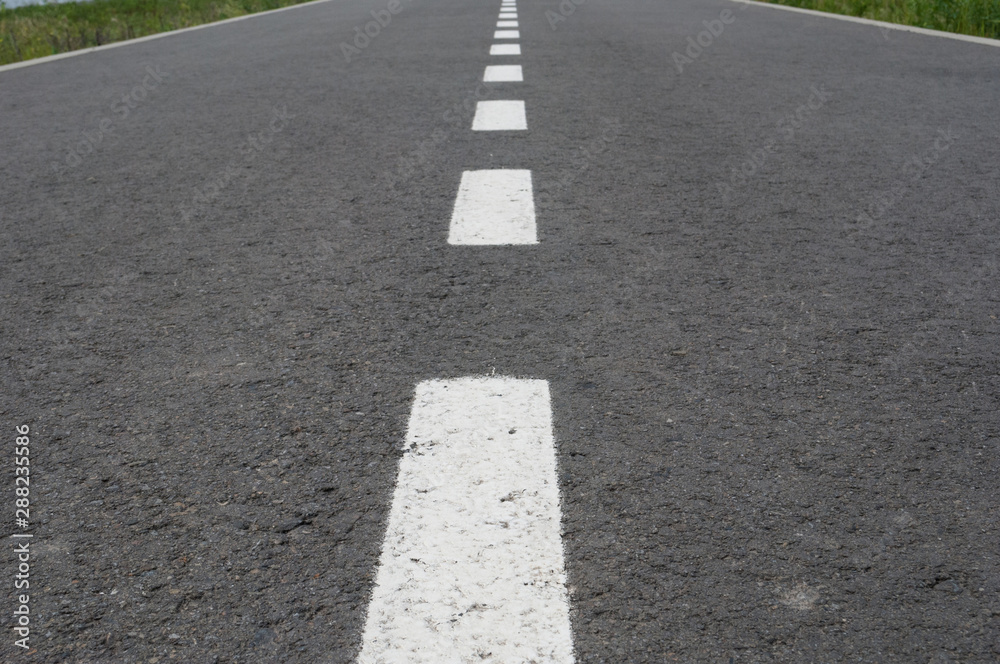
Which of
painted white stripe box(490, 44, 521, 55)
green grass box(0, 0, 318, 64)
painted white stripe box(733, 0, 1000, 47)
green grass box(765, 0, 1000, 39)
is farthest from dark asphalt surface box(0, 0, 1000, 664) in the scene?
green grass box(0, 0, 318, 64)

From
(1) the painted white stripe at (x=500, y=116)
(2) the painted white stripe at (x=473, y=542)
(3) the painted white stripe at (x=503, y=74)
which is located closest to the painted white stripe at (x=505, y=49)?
(3) the painted white stripe at (x=503, y=74)

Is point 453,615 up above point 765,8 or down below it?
above

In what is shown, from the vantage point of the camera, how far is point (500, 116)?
5723 millimetres

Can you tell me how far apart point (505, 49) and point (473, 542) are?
8.09 meters

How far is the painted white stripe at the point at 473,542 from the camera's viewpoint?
1502 millimetres

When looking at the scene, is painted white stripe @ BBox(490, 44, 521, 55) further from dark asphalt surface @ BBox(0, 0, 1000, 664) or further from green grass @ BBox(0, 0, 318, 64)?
green grass @ BBox(0, 0, 318, 64)

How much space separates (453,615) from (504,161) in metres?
3.32

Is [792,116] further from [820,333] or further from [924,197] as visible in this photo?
[820,333]

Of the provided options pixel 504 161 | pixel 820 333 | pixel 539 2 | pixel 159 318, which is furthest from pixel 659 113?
pixel 539 2

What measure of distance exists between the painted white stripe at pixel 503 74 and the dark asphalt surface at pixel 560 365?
1.77 m


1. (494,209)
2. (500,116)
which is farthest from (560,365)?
(500,116)

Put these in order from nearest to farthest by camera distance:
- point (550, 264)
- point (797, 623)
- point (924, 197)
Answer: point (797, 623)
point (550, 264)
point (924, 197)

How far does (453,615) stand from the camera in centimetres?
156

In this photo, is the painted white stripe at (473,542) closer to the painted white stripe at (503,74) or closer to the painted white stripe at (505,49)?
the painted white stripe at (503,74)
